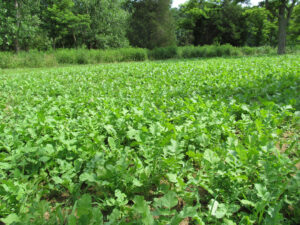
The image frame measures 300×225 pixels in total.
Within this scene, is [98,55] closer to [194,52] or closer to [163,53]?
[163,53]

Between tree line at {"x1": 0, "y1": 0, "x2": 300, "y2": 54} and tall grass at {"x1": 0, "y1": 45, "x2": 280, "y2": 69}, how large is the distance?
19.5 feet

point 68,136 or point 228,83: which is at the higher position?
point 228,83

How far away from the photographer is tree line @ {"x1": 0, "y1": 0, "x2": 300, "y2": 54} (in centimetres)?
2325

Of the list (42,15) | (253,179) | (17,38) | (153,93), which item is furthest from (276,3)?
(42,15)

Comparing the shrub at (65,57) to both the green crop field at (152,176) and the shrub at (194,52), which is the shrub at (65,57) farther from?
the green crop field at (152,176)

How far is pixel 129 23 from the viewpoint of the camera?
31.5 m

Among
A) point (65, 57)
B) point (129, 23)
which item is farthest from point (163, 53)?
point (129, 23)

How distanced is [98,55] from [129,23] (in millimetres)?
17154

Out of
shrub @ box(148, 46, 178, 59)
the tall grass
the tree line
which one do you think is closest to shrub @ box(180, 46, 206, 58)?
the tall grass

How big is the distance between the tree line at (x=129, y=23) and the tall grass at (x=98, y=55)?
5.94m

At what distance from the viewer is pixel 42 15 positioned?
2789cm

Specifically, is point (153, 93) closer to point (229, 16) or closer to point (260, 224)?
point (260, 224)

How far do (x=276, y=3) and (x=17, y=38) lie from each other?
91.6 ft

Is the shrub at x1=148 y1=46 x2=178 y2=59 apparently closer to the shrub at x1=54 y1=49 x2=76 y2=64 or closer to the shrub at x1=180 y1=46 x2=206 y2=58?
the shrub at x1=180 y1=46 x2=206 y2=58
